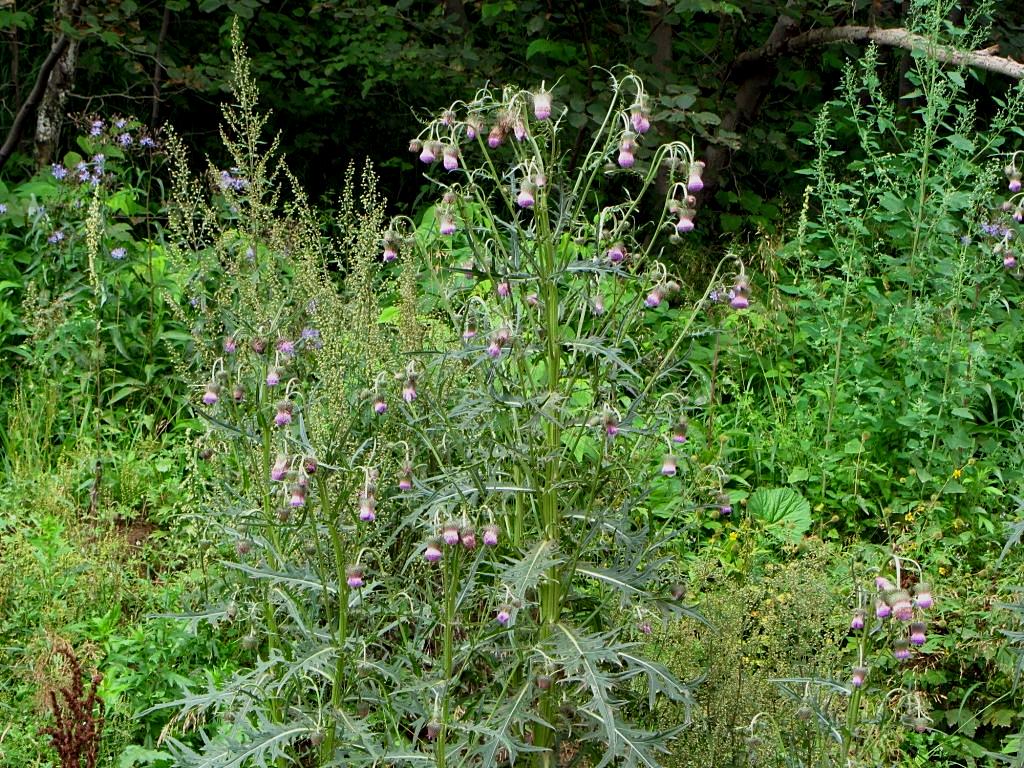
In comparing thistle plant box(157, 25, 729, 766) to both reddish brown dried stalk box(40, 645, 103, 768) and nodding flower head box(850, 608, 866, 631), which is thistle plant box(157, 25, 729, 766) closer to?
reddish brown dried stalk box(40, 645, 103, 768)

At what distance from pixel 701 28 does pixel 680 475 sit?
403 cm

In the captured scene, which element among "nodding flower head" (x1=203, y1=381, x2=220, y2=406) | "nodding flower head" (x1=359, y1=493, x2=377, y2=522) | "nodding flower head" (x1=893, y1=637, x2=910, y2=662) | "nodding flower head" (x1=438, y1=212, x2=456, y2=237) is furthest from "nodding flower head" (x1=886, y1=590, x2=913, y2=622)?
"nodding flower head" (x1=203, y1=381, x2=220, y2=406)

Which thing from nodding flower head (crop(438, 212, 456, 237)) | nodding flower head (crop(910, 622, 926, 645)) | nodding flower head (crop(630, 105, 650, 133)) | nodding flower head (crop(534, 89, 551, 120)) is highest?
nodding flower head (crop(534, 89, 551, 120))

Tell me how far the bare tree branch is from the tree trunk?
142 inches

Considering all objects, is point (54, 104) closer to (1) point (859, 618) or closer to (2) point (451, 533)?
(2) point (451, 533)

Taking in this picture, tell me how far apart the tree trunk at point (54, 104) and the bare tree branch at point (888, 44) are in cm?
361

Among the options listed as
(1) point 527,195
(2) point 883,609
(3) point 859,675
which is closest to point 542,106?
(1) point 527,195

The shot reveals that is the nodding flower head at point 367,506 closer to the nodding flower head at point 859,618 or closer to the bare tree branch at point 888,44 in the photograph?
the nodding flower head at point 859,618

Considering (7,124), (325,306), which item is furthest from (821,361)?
(7,124)

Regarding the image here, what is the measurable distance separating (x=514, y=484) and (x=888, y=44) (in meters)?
4.01

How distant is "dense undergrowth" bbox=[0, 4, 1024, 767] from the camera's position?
2.67m

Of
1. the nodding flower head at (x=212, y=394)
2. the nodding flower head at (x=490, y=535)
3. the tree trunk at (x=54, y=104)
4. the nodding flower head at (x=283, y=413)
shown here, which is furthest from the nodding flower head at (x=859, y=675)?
the tree trunk at (x=54, y=104)

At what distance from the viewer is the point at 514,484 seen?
2770mm

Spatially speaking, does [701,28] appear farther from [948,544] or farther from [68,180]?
[948,544]
